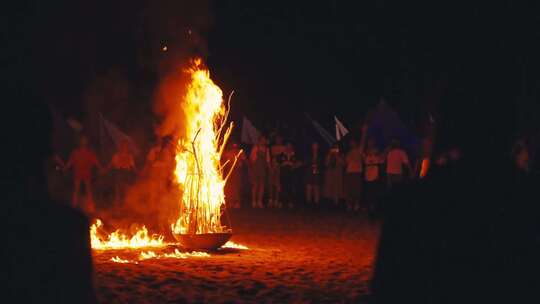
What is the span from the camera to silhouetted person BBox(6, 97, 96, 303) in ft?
7.95

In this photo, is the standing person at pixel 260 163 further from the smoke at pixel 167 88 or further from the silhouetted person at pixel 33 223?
the silhouetted person at pixel 33 223

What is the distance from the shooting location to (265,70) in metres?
45.3

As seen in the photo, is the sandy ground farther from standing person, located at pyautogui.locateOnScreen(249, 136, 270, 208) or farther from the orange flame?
standing person, located at pyautogui.locateOnScreen(249, 136, 270, 208)

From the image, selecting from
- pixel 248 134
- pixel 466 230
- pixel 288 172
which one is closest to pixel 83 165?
pixel 288 172

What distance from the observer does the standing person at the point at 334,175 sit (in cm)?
1917

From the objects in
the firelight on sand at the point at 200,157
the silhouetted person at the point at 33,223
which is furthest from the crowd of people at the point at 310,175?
the silhouetted person at the point at 33,223

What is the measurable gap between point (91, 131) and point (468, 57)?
83.3ft

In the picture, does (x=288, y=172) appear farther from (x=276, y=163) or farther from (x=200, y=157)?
(x=200, y=157)

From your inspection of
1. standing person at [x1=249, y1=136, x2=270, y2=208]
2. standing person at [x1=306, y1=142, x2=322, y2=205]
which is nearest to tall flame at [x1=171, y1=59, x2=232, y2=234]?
standing person at [x1=249, y1=136, x2=270, y2=208]

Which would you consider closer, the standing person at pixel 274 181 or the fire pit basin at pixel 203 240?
the fire pit basin at pixel 203 240

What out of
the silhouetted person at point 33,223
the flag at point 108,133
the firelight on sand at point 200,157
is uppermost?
the flag at point 108,133

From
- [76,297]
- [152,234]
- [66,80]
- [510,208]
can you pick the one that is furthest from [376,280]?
[66,80]

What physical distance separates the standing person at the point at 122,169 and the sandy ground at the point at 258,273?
455 cm

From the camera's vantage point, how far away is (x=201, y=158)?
10.5 meters
